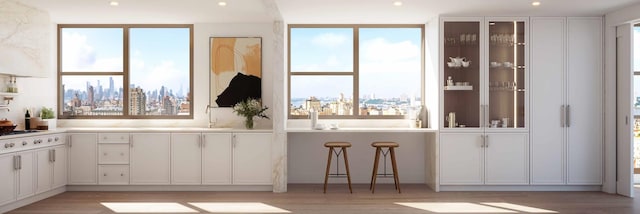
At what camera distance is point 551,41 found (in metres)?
6.54

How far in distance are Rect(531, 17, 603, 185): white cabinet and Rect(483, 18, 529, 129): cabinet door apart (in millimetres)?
135

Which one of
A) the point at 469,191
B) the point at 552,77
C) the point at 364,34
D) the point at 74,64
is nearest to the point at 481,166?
the point at 469,191

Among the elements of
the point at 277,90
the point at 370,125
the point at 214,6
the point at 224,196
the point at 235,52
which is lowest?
the point at 224,196

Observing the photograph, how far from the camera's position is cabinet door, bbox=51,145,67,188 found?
249 inches

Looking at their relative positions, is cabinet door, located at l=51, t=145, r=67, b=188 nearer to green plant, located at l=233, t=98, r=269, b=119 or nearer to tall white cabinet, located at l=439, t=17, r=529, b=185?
green plant, located at l=233, t=98, r=269, b=119

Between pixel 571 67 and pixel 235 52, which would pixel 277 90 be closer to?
pixel 235 52

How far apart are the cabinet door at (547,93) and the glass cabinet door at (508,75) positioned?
15 centimetres

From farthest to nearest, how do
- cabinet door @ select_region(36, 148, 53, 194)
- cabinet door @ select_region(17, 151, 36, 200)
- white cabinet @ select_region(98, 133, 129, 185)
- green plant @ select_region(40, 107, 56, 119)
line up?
green plant @ select_region(40, 107, 56, 119) → white cabinet @ select_region(98, 133, 129, 185) → cabinet door @ select_region(36, 148, 53, 194) → cabinet door @ select_region(17, 151, 36, 200)

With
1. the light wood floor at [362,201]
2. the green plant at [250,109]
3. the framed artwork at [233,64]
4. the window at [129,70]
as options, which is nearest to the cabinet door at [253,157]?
the light wood floor at [362,201]

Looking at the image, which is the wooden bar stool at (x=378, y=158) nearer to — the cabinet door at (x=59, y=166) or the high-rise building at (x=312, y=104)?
the high-rise building at (x=312, y=104)

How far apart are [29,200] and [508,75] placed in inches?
242

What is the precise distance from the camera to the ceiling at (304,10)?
585cm

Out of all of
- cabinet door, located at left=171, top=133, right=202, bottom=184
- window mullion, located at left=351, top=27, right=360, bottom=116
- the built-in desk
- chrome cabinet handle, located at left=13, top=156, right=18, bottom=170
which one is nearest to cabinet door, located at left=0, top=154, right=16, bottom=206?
chrome cabinet handle, located at left=13, top=156, right=18, bottom=170

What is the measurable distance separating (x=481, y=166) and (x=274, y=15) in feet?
10.9
